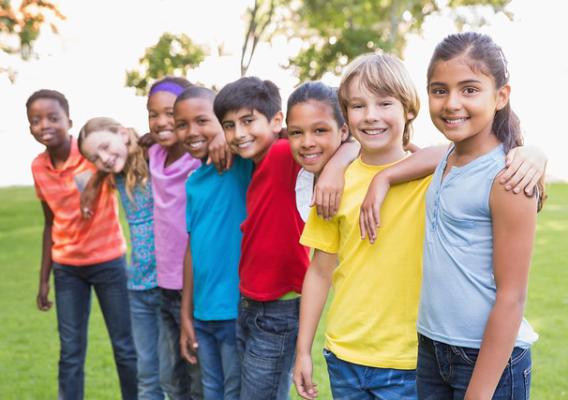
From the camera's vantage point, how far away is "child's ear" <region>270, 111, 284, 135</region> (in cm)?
266

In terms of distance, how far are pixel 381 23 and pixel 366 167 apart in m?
18.8

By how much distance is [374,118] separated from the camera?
201 cm

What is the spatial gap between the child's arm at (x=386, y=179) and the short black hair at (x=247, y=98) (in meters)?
0.76

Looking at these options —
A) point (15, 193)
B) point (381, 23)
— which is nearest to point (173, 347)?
point (15, 193)

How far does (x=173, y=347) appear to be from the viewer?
3131 mm

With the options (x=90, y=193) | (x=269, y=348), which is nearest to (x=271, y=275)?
(x=269, y=348)

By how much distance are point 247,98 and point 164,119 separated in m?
0.66

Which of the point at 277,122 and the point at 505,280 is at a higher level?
the point at 277,122

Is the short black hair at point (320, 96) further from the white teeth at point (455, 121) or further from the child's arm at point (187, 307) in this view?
the child's arm at point (187, 307)

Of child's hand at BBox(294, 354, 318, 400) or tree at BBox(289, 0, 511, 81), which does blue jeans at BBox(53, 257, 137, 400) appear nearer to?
child's hand at BBox(294, 354, 318, 400)

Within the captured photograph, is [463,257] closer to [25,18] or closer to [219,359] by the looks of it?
[219,359]

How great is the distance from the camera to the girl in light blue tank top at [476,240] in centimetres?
161

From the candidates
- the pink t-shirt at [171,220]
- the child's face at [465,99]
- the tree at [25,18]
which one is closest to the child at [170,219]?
the pink t-shirt at [171,220]

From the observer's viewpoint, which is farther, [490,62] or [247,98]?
[247,98]
